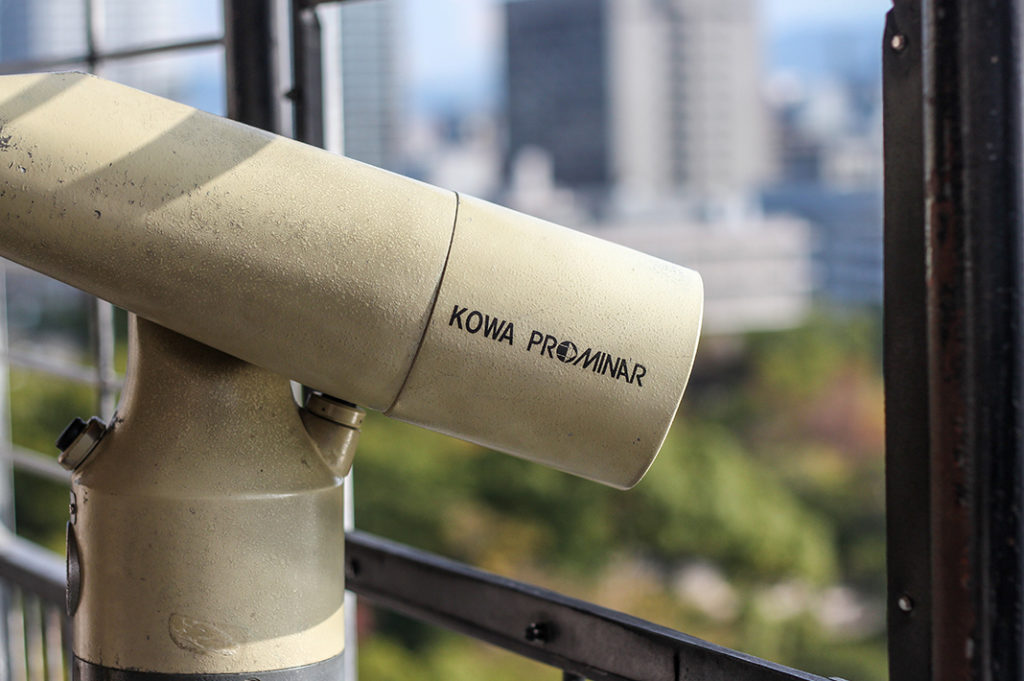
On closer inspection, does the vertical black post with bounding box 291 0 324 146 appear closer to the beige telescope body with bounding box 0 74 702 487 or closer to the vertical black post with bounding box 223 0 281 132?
the vertical black post with bounding box 223 0 281 132

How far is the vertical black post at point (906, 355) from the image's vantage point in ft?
2.18

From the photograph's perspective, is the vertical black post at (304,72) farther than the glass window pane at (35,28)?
No

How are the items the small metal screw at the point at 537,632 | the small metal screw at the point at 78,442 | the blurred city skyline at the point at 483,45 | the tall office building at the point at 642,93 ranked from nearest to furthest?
the small metal screw at the point at 78,442, the small metal screw at the point at 537,632, the blurred city skyline at the point at 483,45, the tall office building at the point at 642,93

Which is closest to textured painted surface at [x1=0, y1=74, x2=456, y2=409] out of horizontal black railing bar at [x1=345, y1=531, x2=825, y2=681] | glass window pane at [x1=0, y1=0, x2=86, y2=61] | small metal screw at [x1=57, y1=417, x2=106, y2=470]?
small metal screw at [x1=57, y1=417, x2=106, y2=470]

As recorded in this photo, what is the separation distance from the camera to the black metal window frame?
2.01 ft

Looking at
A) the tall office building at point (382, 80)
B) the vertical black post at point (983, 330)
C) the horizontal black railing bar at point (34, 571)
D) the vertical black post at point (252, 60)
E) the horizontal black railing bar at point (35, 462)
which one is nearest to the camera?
the vertical black post at point (983, 330)

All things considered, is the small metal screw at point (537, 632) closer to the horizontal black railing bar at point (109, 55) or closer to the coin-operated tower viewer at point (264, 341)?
the coin-operated tower viewer at point (264, 341)

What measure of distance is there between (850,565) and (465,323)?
1245 cm

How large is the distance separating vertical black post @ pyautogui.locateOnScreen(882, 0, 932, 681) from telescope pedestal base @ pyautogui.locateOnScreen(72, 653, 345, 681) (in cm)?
37

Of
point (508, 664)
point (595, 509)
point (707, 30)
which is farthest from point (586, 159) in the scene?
point (508, 664)

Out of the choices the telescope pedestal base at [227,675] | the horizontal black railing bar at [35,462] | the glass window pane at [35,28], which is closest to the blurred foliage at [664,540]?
the glass window pane at [35,28]

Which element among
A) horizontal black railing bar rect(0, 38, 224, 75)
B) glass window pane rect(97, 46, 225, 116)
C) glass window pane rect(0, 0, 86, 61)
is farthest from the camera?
glass window pane rect(0, 0, 86, 61)

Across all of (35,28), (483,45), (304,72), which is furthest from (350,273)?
(483,45)

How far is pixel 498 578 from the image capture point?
2.92ft
